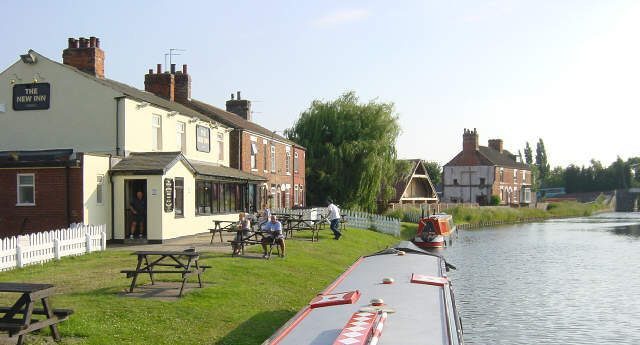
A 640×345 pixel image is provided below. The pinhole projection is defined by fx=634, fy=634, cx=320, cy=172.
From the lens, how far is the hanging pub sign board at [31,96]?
27.2 m

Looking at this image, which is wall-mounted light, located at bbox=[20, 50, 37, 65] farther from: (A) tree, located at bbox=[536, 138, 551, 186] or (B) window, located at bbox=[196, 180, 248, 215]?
(A) tree, located at bbox=[536, 138, 551, 186]

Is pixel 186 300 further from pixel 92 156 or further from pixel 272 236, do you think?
pixel 92 156

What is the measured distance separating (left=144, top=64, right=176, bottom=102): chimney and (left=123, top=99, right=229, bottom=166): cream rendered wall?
3.41 metres

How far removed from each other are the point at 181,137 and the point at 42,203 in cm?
905

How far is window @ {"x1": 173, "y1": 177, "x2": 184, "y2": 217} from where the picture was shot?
26.3 metres


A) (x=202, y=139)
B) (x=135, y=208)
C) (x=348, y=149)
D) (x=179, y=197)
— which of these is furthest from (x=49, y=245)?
(x=348, y=149)

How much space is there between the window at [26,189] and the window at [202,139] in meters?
10.1

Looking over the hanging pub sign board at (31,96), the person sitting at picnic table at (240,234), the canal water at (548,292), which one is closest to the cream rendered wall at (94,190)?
the hanging pub sign board at (31,96)

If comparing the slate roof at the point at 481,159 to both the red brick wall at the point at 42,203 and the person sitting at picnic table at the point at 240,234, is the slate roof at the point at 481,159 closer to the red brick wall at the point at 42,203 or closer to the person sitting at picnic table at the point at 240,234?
the person sitting at picnic table at the point at 240,234

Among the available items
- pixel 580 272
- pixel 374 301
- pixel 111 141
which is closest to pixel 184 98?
pixel 111 141

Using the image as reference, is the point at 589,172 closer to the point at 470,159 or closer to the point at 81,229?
the point at 470,159

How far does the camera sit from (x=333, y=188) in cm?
5128

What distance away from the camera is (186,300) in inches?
552

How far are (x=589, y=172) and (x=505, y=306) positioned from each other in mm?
126130
